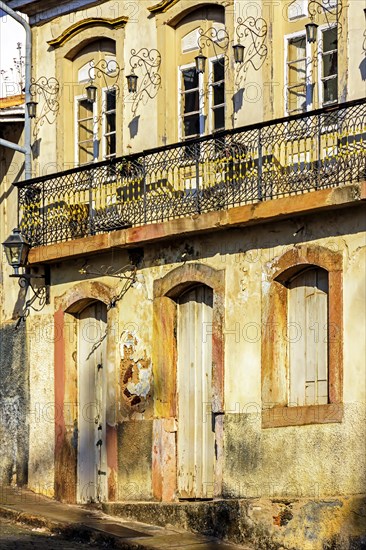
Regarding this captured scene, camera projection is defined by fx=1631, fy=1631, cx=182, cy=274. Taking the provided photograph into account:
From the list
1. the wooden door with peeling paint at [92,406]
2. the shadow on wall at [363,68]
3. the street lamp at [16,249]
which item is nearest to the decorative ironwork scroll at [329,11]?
the shadow on wall at [363,68]

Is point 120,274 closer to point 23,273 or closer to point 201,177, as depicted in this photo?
point 201,177

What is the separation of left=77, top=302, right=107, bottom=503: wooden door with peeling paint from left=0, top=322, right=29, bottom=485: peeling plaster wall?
3.52 feet

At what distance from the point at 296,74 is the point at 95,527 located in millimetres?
6202

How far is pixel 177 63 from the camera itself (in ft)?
73.3

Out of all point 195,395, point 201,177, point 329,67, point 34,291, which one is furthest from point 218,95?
point 34,291

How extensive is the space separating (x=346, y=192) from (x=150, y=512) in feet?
16.5

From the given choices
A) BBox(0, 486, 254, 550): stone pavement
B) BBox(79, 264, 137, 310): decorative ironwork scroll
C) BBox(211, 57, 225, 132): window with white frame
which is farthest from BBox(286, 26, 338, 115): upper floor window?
BBox(0, 486, 254, 550): stone pavement

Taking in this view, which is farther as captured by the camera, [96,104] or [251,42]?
[96,104]

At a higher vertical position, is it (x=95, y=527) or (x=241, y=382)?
(x=241, y=382)

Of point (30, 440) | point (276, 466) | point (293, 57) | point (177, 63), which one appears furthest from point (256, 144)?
point (30, 440)

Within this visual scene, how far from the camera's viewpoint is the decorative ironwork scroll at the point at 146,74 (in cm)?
2244

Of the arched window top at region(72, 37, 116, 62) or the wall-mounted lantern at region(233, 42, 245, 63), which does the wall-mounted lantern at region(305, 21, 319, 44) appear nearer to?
the wall-mounted lantern at region(233, 42, 245, 63)

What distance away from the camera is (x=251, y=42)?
826 inches

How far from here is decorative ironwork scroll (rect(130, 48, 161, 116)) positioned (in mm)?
22438
